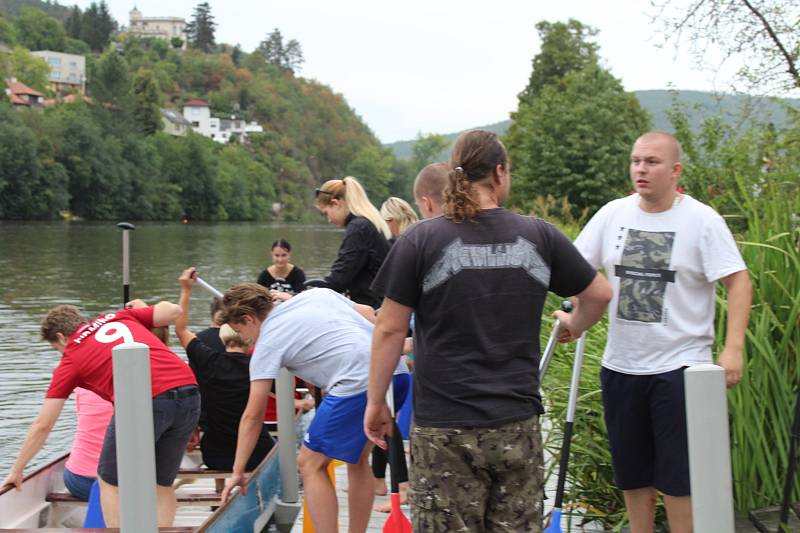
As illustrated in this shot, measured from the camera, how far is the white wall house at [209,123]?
163500 mm

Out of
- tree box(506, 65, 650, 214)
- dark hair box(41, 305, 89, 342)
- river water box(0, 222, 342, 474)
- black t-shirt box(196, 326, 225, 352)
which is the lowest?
river water box(0, 222, 342, 474)

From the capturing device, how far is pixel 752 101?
10.6 meters

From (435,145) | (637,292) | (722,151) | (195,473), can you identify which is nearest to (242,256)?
(722,151)

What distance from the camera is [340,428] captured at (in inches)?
176

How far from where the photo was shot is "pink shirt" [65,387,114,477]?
583 cm

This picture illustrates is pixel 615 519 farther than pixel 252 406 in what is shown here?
Yes

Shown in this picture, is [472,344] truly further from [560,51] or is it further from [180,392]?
[560,51]

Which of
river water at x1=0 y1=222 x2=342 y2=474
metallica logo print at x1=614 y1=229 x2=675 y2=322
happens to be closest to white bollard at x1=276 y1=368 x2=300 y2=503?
metallica logo print at x1=614 y1=229 x2=675 y2=322

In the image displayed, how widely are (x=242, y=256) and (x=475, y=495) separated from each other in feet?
147

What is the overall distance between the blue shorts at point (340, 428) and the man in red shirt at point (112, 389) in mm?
904

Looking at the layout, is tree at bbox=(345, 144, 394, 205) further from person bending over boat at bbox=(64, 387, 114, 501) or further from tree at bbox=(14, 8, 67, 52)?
person bending over boat at bbox=(64, 387, 114, 501)

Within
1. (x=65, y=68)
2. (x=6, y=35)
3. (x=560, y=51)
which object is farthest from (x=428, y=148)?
(x=560, y=51)

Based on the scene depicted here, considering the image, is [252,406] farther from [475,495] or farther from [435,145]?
[435,145]

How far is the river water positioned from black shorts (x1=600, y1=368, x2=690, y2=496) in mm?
8180
